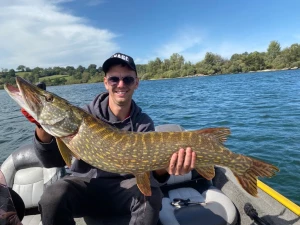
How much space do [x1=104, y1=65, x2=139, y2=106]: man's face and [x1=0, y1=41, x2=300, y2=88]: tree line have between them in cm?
4678

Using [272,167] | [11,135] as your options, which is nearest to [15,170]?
[272,167]

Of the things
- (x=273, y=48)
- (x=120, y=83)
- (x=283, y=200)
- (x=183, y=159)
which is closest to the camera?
(x=183, y=159)

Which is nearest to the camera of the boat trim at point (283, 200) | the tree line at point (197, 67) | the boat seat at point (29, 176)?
the boat trim at point (283, 200)

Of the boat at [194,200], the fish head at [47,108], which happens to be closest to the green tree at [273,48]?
the boat at [194,200]

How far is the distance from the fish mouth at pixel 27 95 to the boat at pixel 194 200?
1.31 meters

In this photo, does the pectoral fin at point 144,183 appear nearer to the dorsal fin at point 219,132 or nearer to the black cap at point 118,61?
the dorsal fin at point 219,132

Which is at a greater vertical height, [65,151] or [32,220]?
[65,151]

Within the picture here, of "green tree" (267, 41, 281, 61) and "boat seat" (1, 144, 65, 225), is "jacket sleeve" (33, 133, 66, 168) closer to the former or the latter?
"boat seat" (1, 144, 65, 225)

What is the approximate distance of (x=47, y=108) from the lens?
2.15 m

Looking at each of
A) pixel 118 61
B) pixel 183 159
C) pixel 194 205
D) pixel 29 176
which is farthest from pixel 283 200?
pixel 29 176

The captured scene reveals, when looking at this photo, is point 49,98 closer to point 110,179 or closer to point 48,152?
point 48,152

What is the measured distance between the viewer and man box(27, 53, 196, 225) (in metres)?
2.20

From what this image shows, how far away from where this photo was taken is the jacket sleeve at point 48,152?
2310 mm

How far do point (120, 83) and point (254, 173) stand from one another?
5.01 feet
